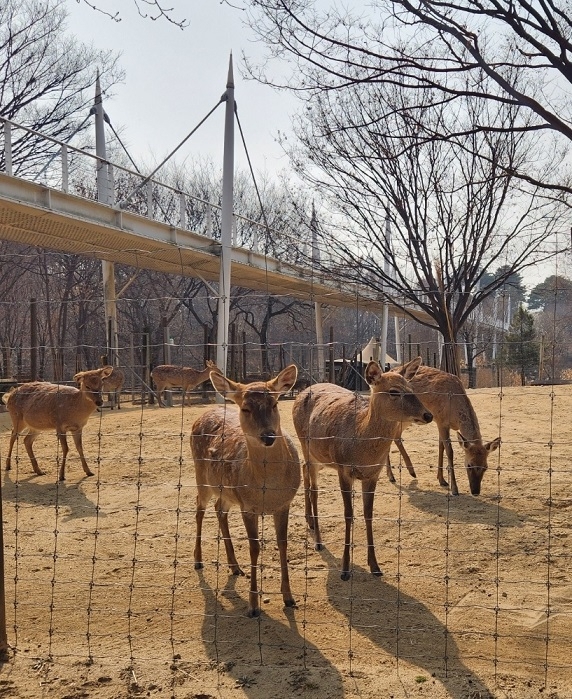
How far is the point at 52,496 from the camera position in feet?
30.3

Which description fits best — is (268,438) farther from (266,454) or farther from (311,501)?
(311,501)

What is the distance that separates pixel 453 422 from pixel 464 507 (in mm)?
1299

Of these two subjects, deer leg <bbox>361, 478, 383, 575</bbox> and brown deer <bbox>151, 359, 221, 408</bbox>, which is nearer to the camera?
deer leg <bbox>361, 478, 383, 575</bbox>

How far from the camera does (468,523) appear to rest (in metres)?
7.29

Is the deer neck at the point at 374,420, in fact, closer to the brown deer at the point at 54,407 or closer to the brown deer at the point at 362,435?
the brown deer at the point at 362,435

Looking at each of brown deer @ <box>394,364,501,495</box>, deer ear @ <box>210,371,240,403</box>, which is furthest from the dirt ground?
deer ear @ <box>210,371,240,403</box>

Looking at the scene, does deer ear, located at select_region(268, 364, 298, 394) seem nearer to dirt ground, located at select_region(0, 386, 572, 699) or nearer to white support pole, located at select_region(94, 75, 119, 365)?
dirt ground, located at select_region(0, 386, 572, 699)

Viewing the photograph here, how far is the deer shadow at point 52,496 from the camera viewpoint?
8477 mm

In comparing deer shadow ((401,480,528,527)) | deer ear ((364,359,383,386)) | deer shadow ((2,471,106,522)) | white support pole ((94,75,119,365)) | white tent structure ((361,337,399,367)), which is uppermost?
white support pole ((94,75,119,365))

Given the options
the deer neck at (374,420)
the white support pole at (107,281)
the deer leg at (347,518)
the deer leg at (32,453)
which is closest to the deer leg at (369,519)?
the deer leg at (347,518)

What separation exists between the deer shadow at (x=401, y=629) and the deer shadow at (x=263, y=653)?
12.7 inches

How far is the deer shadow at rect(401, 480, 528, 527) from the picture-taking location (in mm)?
7422

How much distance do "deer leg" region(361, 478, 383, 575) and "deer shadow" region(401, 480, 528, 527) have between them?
3.30 ft

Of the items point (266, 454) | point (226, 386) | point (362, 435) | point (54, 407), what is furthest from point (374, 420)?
point (54, 407)
